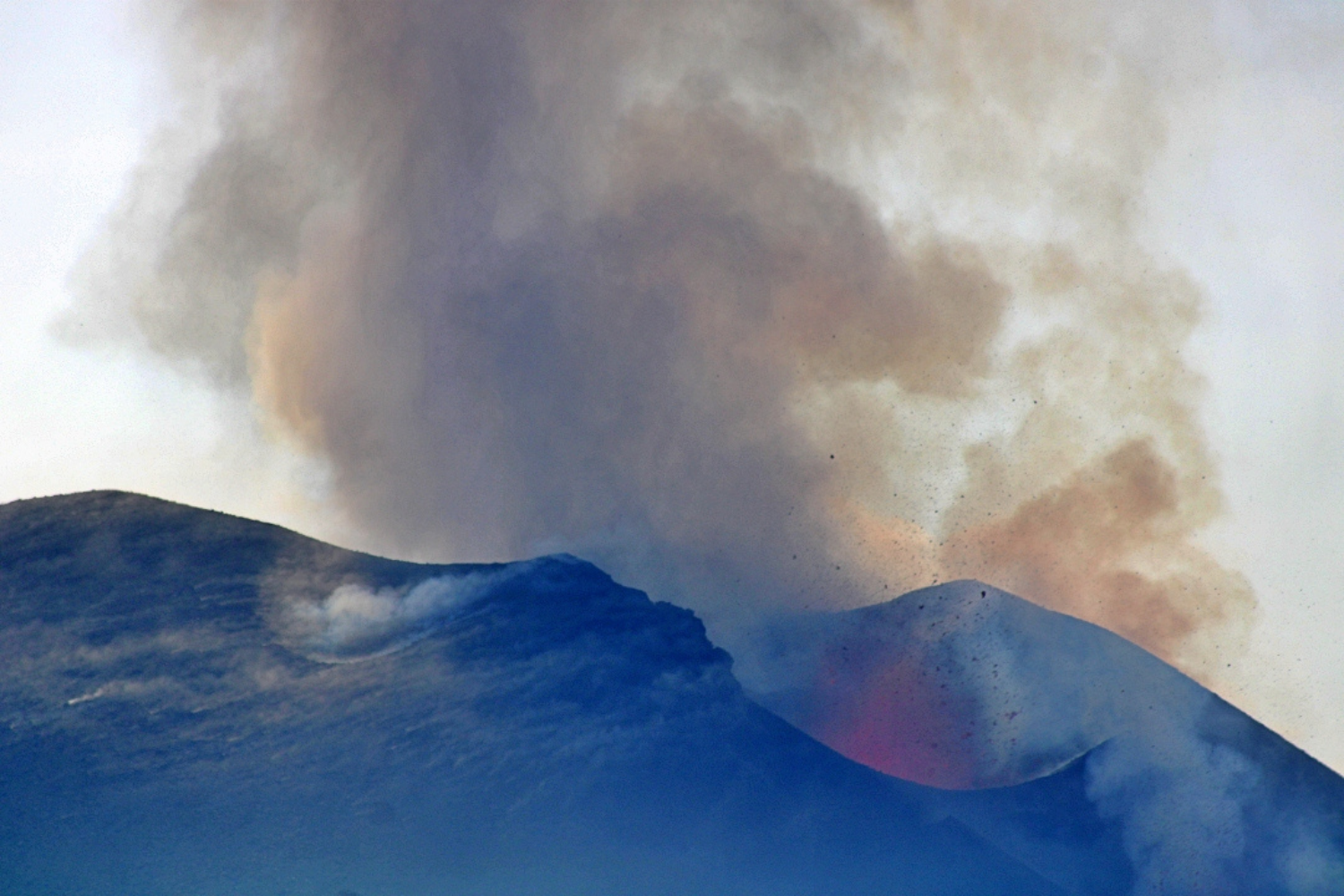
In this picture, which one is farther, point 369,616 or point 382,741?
point 369,616

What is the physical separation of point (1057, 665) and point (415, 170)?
40.9 ft

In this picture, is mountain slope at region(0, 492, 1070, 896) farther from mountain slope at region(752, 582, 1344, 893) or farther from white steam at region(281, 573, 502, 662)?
mountain slope at region(752, 582, 1344, 893)

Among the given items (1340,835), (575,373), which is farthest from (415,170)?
(1340,835)

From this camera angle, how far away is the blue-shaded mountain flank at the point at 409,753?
14516 mm

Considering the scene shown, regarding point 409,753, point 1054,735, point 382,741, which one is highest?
point 1054,735

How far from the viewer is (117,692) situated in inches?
632

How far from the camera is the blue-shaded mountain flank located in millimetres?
14516

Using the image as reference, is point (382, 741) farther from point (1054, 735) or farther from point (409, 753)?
point (1054, 735)

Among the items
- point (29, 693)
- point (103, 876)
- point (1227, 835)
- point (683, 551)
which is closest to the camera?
point (103, 876)

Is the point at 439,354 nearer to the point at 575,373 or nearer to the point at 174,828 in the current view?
the point at 575,373

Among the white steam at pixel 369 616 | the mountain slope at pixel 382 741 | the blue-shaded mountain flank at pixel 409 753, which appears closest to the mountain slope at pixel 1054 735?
the blue-shaded mountain flank at pixel 409 753

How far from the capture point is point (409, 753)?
51.4ft

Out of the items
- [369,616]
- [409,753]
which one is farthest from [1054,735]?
[369,616]

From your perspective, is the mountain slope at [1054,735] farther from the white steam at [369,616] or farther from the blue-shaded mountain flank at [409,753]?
the white steam at [369,616]
